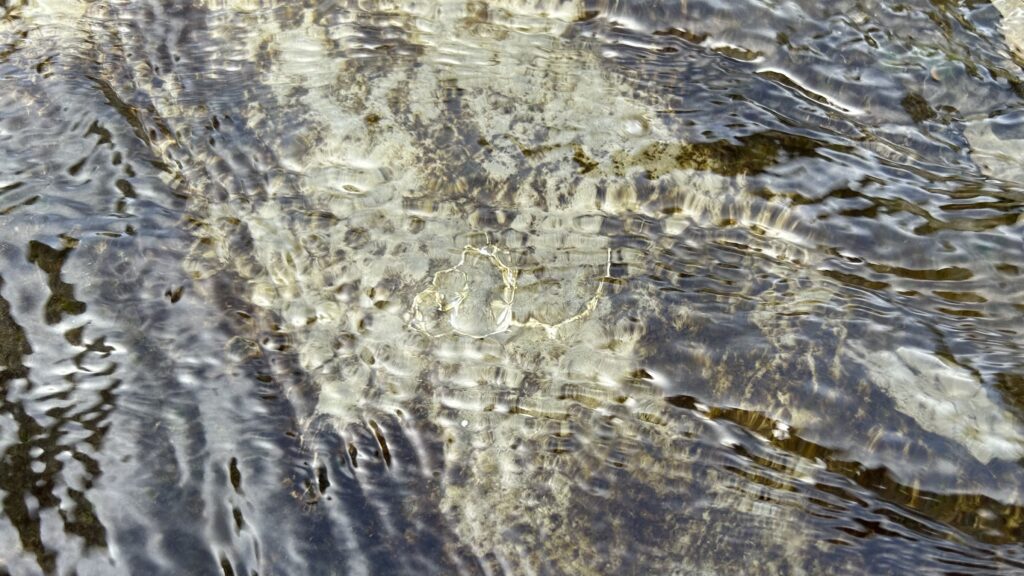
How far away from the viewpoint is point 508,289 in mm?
2664

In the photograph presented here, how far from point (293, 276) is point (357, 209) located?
34 centimetres

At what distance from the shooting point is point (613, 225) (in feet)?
9.22

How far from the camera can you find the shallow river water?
221cm

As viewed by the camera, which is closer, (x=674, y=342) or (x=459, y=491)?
(x=459, y=491)

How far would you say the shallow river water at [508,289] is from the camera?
221cm

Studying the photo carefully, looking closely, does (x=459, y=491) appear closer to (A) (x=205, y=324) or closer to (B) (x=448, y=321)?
(B) (x=448, y=321)

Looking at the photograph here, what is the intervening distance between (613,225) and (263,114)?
141 cm

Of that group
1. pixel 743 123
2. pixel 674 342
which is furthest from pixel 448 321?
pixel 743 123

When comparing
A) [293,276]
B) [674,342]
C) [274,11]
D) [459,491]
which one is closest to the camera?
[459,491]

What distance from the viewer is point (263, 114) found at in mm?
3086

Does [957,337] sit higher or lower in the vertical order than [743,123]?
lower

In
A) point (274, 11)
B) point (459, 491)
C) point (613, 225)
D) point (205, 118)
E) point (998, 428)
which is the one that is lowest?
point (459, 491)

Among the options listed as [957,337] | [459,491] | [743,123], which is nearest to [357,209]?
[459,491]

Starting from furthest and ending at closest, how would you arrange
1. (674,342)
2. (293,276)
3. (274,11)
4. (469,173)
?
1. (274,11)
2. (469,173)
3. (293,276)
4. (674,342)
